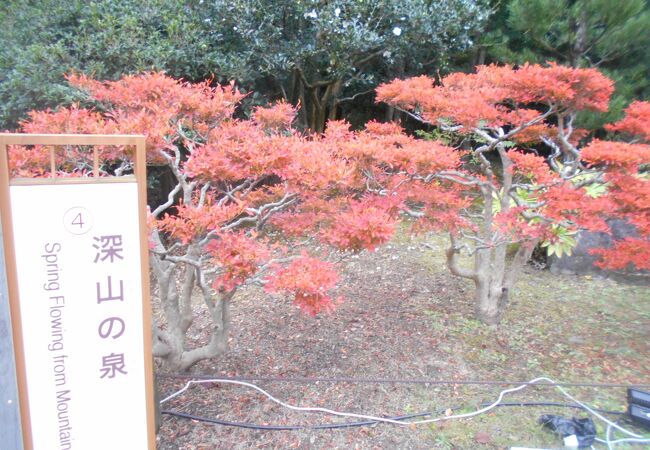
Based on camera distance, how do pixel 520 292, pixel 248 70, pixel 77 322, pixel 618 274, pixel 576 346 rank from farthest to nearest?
pixel 248 70 < pixel 618 274 < pixel 520 292 < pixel 576 346 < pixel 77 322

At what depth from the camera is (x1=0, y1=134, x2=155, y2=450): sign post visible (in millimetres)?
1192

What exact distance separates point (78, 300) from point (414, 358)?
2.10 meters

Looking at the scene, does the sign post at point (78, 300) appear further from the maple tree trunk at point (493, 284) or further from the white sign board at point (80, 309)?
the maple tree trunk at point (493, 284)

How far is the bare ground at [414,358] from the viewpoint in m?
2.17

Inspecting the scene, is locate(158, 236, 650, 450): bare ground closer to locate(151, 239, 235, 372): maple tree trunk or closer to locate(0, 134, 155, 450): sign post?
locate(151, 239, 235, 372): maple tree trunk

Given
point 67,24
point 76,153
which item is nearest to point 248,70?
point 67,24

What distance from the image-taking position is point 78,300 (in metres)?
1.25

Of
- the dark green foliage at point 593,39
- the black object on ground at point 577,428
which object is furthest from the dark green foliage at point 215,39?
the black object on ground at point 577,428

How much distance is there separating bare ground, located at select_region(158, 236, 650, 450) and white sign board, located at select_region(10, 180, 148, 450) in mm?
893

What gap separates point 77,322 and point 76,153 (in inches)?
51.3

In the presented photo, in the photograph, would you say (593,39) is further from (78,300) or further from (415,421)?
(78,300)

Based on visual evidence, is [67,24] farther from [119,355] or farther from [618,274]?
[618,274]

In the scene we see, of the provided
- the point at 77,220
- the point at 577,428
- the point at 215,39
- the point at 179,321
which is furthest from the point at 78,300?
the point at 215,39

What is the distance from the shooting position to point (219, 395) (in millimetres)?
2436
